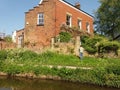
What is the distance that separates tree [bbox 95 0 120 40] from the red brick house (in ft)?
24.6

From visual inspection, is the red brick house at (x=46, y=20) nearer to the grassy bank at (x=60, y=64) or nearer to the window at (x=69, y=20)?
the window at (x=69, y=20)

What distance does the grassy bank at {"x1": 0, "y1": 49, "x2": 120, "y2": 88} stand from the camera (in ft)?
61.6

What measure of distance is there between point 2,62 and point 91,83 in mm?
10266

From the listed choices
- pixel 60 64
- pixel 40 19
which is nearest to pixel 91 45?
pixel 60 64

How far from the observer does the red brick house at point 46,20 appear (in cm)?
3294

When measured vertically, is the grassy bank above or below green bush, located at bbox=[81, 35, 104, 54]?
below

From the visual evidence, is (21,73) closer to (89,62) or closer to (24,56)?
(24,56)

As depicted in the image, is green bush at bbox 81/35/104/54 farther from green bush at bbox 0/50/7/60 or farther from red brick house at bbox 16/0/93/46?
green bush at bbox 0/50/7/60

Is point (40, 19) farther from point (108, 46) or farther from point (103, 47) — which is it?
point (108, 46)

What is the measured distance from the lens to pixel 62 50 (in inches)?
1118

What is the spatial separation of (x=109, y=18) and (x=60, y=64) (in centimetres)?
2135

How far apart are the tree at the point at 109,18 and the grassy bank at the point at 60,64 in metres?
17.6

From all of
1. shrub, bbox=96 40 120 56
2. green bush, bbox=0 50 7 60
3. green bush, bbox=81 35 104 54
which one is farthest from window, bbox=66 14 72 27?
green bush, bbox=0 50 7 60

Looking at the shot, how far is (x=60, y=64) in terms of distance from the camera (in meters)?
23.2
